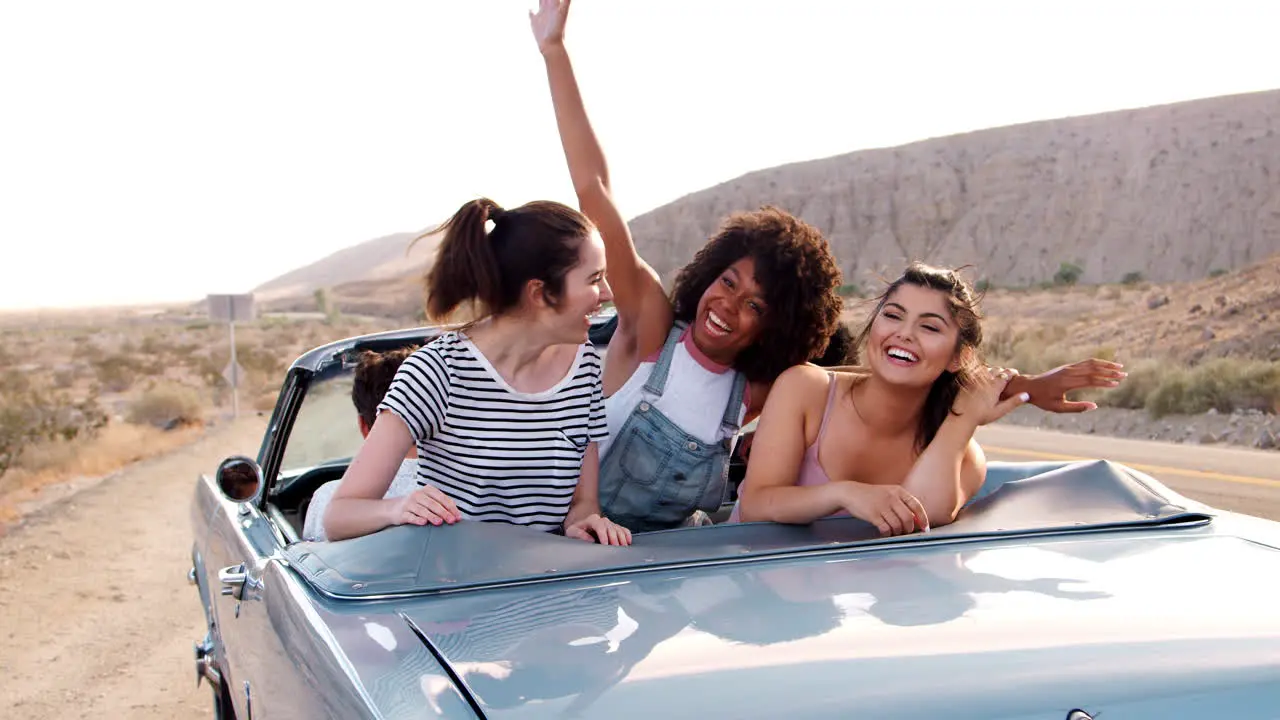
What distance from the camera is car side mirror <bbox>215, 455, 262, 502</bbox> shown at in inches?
121

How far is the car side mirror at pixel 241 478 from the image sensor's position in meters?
3.07

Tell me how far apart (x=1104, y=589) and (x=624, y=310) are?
1847 mm

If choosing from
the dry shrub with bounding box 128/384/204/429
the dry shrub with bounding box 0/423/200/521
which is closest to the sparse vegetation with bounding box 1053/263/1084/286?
the dry shrub with bounding box 128/384/204/429

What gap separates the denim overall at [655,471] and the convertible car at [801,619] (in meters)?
0.78

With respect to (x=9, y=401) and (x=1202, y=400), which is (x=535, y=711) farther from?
(x=9, y=401)

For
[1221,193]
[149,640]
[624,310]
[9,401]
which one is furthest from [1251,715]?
[1221,193]

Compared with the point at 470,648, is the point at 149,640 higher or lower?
lower

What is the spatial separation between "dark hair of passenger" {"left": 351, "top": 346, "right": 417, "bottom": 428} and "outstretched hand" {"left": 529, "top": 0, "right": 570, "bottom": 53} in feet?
3.23

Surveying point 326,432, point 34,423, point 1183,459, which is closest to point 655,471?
point 1183,459

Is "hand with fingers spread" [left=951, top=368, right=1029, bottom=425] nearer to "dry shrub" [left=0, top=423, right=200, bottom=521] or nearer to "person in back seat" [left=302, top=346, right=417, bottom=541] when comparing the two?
"person in back seat" [left=302, top=346, right=417, bottom=541]

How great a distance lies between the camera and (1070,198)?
64.4m

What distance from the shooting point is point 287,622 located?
2010mm

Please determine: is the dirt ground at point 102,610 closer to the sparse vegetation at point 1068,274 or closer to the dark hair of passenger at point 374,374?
the dark hair of passenger at point 374,374

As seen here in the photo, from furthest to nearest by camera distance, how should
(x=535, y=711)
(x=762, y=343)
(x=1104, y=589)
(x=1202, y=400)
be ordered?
(x=1202, y=400) < (x=762, y=343) < (x=1104, y=589) < (x=535, y=711)
